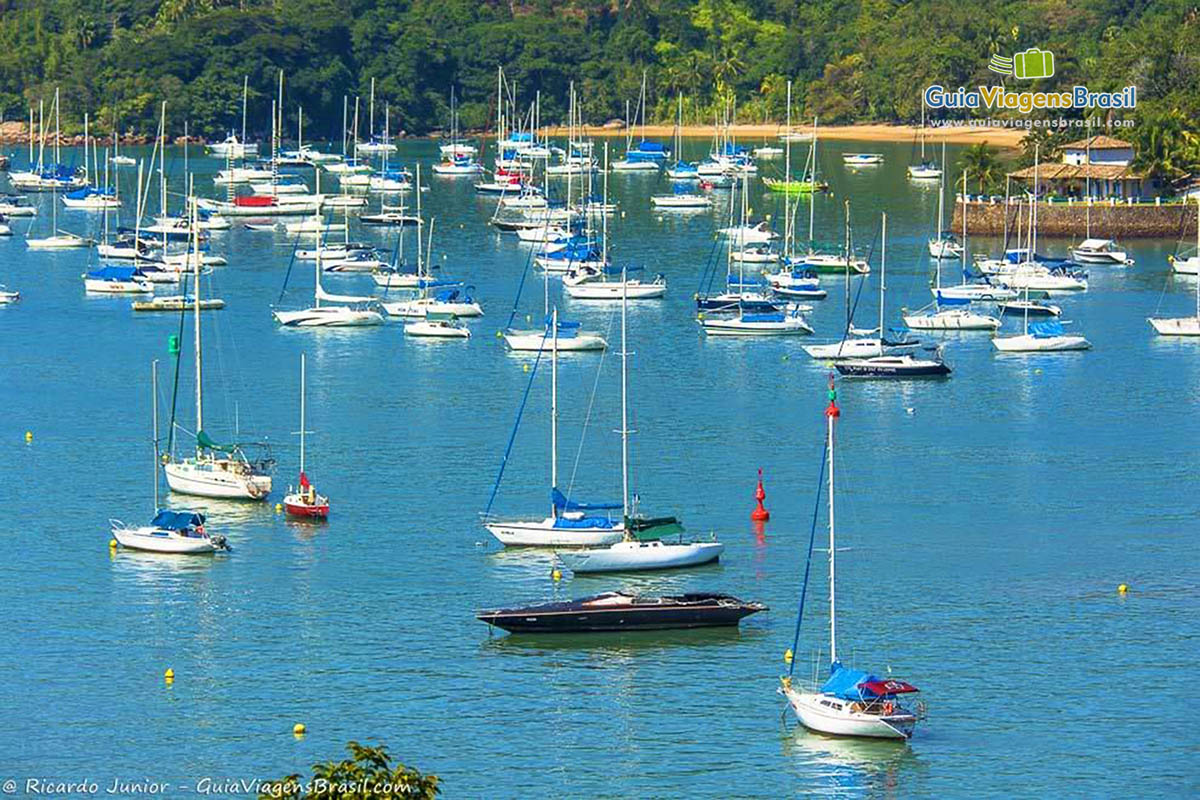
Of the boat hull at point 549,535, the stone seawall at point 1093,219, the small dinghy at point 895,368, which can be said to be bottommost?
the boat hull at point 549,535

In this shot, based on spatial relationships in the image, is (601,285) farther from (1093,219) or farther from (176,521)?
(176,521)

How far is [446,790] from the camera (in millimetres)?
47500

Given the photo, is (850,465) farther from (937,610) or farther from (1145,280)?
(1145,280)

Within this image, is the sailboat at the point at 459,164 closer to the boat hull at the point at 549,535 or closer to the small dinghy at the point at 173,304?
the small dinghy at the point at 173,304

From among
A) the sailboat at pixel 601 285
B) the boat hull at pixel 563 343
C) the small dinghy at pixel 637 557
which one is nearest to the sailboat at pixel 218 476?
the small dinghy at pixel 637 557

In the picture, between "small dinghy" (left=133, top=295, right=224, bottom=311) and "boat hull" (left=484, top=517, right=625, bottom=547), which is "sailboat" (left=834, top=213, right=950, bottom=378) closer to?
"boat hull" (left=484, top=517, right=625, bottom=547)

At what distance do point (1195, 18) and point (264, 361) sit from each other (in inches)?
3684

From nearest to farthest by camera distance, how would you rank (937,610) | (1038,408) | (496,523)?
1. (937,610)
2. (496,523)
3. (1038,408)

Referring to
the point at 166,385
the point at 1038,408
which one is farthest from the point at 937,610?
the point at 166,385

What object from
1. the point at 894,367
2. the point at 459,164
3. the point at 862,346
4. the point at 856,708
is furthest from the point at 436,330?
the point at 459,164

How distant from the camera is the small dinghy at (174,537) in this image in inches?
2501

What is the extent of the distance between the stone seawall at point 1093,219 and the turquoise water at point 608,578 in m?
33.3

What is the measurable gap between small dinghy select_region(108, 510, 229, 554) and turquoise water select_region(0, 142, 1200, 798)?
473 mm

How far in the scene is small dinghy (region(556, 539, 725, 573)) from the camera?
200 feet
